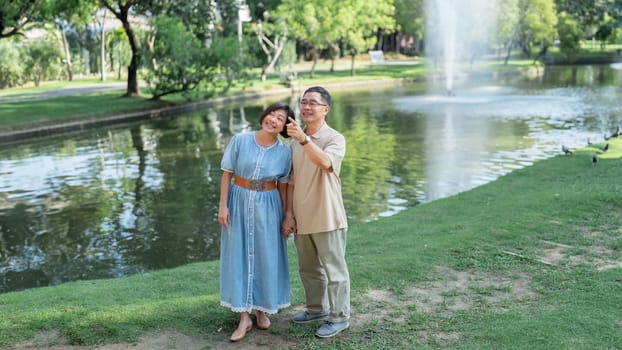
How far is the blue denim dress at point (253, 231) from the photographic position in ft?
16.1

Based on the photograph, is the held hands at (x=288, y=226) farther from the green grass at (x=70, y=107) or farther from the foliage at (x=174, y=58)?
the foliage at (x=174, y=58)

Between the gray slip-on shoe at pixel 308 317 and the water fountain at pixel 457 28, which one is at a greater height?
the water fountain at pixel 457 28

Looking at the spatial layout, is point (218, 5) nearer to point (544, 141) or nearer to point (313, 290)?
point (544, 141)

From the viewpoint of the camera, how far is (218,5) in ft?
153

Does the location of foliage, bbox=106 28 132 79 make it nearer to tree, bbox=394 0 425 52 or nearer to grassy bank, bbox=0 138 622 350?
tree, bbox=394 0 425 52

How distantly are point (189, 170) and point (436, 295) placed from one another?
10763mm

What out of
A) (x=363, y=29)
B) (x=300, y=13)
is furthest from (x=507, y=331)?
(x=363, y=29)

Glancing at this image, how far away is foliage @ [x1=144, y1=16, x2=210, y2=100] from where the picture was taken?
27.9m

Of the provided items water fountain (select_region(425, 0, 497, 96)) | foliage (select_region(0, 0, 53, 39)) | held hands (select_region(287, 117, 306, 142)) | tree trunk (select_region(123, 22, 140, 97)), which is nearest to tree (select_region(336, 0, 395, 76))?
water fountain (select_region(425, 0, 497, 96))

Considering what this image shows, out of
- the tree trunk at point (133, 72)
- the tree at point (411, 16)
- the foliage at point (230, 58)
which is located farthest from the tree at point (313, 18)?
the tree trunk at point (133, 72)

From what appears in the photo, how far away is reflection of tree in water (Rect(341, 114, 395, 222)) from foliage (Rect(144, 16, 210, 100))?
8.70 m

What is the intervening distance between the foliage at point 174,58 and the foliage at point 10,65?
973cm

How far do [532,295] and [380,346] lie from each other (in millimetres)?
1731

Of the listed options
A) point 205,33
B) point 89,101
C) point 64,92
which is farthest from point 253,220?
point 205,33
